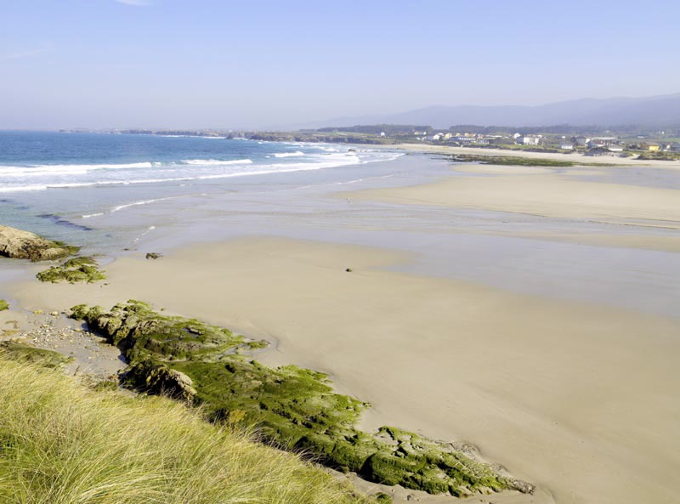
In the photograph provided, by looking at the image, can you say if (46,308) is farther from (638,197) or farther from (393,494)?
(638,197)

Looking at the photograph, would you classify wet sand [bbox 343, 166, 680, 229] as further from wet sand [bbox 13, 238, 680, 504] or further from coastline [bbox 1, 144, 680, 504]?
wet sand [bbox 13, 238, 680, 504]

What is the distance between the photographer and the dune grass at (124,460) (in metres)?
3.62

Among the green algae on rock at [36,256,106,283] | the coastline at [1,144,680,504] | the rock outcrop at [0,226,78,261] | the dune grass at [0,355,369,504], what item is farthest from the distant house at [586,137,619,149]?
the dune grass at [0,355,369,504]

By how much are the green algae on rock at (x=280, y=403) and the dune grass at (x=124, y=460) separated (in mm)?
676

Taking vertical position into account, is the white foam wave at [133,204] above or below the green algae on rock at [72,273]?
below

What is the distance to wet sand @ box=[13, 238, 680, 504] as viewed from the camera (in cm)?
610

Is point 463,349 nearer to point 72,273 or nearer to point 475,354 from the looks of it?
point 475,354

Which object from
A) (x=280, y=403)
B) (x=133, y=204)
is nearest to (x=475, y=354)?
(x=280, y=403)

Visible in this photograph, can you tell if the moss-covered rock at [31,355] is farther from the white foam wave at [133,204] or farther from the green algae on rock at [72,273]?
the white foam wave at [133,204]

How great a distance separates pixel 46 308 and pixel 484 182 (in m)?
32.7

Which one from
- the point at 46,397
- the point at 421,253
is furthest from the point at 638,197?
the point at 46,397

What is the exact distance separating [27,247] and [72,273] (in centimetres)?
302

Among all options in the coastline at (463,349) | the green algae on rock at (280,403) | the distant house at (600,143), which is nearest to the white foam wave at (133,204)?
the coastline at (463,349)

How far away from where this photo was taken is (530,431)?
6.52m
